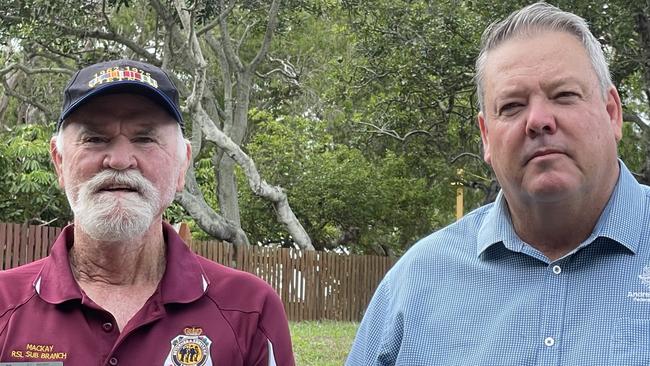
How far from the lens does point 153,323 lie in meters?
3.09

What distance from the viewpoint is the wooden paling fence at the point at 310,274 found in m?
19.5

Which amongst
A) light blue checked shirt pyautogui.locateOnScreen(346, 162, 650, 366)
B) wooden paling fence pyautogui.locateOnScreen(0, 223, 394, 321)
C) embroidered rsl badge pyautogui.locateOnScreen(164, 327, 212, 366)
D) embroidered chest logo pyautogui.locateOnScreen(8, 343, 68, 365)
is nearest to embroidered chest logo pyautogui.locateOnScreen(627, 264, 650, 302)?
light blue checked shirt pyautogui.locateOnScreen(346, 162, 650, 366)

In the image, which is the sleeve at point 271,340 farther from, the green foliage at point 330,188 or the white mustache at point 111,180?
the green foliage at point 330,188

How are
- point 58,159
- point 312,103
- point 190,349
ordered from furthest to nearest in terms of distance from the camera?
point 312,103 < point 58,159 < point 190,349

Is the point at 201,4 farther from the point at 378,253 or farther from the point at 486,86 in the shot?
the point at 486,86

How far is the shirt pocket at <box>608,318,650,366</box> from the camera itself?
2664mm

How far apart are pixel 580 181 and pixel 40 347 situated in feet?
5.72

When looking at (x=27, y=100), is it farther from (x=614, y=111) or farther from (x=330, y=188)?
(x=614, y=111)

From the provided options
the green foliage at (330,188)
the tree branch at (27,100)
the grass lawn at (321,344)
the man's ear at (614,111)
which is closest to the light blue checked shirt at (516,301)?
the man's ear at (614,111)

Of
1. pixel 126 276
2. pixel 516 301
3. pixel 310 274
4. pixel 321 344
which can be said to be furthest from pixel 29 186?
pixel 516 301

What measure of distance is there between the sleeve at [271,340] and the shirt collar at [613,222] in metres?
0.76

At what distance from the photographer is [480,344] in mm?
2865

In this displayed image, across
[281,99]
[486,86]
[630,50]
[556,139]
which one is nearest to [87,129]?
[486,86]

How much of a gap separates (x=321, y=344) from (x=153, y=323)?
1049cm
